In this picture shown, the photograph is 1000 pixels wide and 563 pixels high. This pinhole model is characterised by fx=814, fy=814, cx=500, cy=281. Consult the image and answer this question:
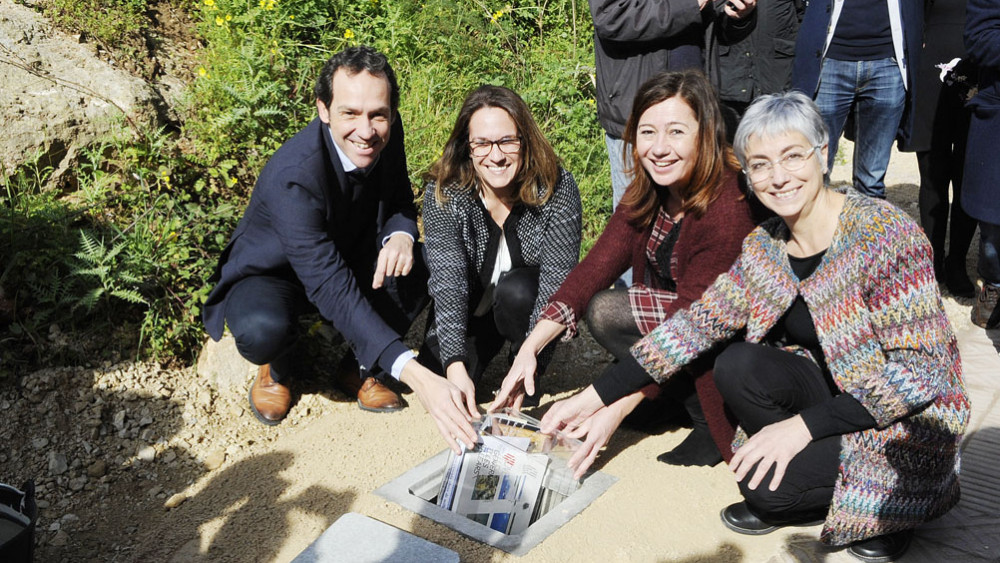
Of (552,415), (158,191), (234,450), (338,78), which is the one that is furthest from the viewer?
(158,191)

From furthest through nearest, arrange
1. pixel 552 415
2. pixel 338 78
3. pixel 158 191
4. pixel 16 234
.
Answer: pixel 158 191 < pixel 16 234 < pixel 338 78 < pixel 552 415

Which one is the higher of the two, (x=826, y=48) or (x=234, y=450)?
(x=826, y=48)

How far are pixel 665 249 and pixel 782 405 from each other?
77 cm

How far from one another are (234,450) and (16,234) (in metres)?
1.50

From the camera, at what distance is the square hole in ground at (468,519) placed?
8.88 feet

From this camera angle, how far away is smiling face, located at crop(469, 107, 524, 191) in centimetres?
321

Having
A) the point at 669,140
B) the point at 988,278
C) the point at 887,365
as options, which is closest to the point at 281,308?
the point at 669,140

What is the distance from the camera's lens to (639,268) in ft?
10.5

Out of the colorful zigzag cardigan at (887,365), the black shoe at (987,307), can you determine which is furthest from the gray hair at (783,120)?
the black shoe at (987,307)

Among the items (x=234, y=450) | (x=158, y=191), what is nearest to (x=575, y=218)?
(x=234, y=450)

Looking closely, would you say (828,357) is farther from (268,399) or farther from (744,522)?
(268,399)

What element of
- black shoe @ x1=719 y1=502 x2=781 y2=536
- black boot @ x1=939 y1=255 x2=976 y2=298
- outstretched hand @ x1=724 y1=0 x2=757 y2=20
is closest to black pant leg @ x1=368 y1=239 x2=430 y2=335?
black shoe @ x1=719 y1=502 x2=781 y2=536

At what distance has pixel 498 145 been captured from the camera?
3.23 meters

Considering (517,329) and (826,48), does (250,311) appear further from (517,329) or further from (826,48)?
(826,48)
